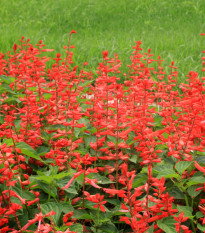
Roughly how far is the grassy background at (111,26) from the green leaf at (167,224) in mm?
4205

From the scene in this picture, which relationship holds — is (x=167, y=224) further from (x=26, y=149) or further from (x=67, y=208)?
(x=26, y=149)

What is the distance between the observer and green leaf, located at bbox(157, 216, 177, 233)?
5.71ft

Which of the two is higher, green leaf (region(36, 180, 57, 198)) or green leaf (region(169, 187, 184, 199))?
green leaf (region(36, 180, 57, 198))

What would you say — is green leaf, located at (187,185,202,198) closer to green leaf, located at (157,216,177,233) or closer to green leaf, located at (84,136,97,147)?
green leaf, located at (157,216,177,233)

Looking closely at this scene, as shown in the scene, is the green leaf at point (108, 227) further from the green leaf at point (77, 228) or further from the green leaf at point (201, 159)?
the green leaf at point (201, 159)

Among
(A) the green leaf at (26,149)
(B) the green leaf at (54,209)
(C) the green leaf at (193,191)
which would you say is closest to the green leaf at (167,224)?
(C) the green leaf at (193,191)

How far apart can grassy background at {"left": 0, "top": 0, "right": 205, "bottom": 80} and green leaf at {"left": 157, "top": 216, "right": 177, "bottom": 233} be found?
421 centimetres

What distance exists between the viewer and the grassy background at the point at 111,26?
690 centimetres

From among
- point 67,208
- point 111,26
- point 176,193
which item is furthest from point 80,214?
point 111,26

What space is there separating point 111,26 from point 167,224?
821cm

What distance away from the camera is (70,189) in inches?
75.6

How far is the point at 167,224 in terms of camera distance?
70.3 inches

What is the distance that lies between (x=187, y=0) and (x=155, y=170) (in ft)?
31.9

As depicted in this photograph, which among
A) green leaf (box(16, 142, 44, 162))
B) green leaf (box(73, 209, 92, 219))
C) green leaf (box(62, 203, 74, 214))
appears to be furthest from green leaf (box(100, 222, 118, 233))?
green leaf (box(16, 142, 44, 162))
